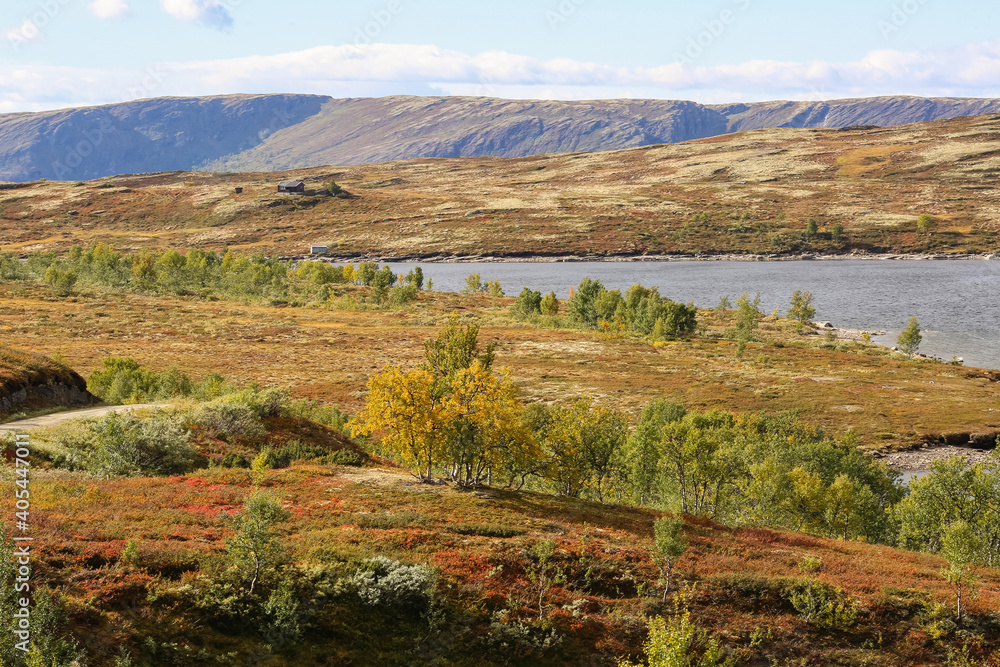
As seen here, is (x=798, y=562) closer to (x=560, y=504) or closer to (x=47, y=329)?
(x=560, y=504)

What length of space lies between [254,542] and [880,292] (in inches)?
6731

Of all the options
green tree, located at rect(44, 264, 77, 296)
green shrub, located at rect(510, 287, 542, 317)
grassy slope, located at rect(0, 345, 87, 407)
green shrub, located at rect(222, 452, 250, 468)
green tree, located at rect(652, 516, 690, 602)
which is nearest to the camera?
green tree, located at rect(652, 516, 690, 602)

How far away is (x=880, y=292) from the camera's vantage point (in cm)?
15750

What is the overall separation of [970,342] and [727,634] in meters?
114

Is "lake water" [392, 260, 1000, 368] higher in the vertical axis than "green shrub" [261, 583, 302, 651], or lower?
lower

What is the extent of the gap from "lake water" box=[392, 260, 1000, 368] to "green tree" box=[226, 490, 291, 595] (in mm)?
106617

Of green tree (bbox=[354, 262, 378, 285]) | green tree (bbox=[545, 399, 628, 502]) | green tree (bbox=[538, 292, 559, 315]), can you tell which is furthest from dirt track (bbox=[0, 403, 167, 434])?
green tree (bbox=[354, 262, 378, 285])

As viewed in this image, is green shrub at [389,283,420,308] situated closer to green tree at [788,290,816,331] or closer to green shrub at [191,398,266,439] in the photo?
green tree at [788,290,816,331]

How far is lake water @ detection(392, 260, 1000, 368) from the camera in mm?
113625

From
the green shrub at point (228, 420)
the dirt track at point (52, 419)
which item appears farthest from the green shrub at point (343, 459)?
the dirt track at point (52, 419)

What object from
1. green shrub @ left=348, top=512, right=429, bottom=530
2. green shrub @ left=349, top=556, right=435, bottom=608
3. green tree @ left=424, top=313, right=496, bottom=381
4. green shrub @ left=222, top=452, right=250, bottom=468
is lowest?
green shrub @ left=222, top=452, right=250, bottom=468

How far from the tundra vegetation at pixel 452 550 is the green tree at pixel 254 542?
75 mm

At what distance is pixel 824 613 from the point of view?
20609 mm

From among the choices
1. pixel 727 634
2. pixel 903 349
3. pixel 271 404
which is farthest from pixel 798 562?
pixel 903 349
